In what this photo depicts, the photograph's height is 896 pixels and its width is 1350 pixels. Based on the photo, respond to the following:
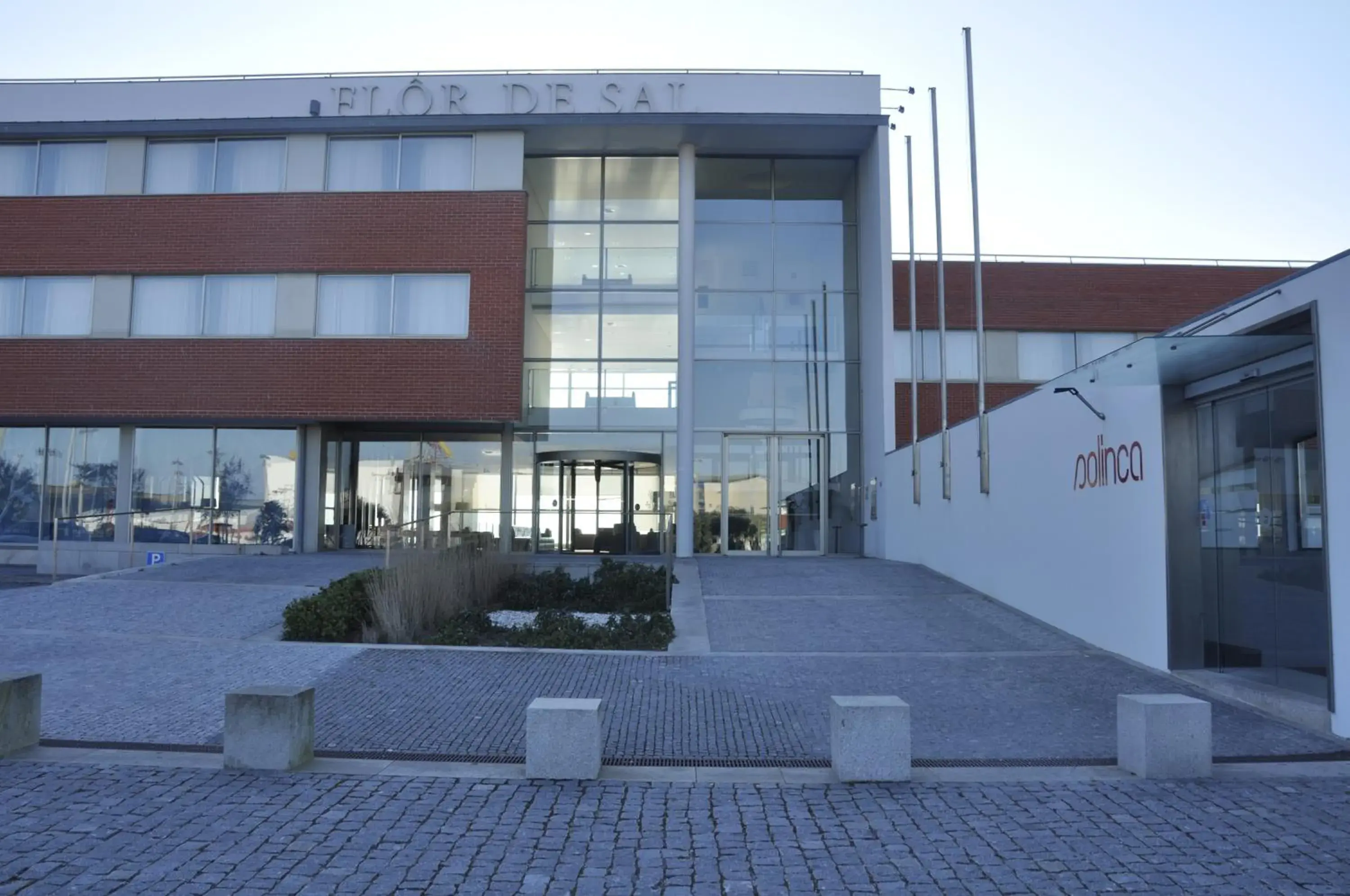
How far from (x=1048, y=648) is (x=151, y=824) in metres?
9.18

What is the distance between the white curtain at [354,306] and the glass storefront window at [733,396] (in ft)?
22.4

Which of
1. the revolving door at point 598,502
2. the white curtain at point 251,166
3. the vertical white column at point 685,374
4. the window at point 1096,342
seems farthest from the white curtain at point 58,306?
the window at point 1096,342

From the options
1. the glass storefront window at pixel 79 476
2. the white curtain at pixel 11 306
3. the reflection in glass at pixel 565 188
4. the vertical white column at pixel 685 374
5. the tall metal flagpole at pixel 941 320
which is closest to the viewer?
the tall metal flagpole at pixel 941 320

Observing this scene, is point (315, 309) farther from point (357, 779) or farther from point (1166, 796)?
point (1166, 796)

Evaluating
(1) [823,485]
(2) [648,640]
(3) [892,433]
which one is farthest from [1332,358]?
(1) [823,485]

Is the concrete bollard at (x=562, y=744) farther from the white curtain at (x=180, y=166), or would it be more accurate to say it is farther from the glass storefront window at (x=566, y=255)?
the white curtain at (x=180, y=166)

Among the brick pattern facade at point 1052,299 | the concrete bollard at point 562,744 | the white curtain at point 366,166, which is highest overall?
the white curtain at point 366,166

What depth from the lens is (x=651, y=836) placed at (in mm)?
5902

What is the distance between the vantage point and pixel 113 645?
39.1ft

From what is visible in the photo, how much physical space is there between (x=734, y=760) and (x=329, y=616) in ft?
21.6

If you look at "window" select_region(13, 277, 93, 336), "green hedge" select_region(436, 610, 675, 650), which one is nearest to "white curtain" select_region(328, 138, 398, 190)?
"window" select_region(13, 277, 93, 336)

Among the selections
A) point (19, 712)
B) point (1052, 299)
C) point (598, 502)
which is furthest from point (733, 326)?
point (19, 712)

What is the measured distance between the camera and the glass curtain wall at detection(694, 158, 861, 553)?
2362 cm

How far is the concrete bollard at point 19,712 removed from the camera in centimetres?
746
